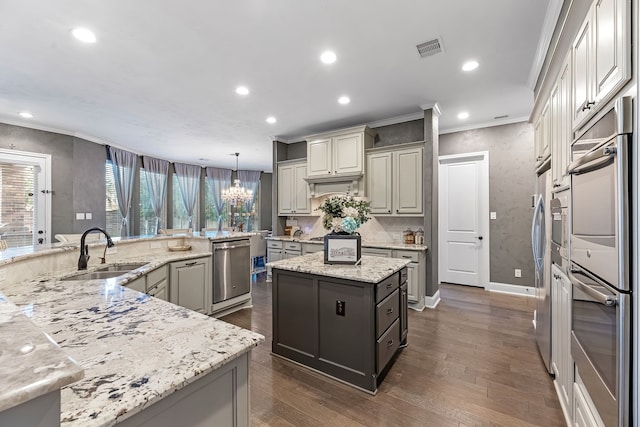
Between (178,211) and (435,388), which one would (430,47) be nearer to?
(435,388)

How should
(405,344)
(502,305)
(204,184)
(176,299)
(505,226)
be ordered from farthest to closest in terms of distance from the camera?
(204,184)
(505,226)
(502,305)
(176,299)
(405,344)

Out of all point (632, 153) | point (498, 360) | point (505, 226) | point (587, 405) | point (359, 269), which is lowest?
point (498, 360)

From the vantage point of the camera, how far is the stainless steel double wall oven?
3.27 ft

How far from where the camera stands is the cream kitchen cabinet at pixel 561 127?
1.76m

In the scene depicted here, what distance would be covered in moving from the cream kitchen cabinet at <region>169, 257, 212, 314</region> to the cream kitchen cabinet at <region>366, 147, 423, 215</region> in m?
2.67

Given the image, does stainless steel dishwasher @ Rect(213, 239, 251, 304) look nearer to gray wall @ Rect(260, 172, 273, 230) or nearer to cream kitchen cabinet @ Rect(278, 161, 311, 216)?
cream kitchen cabinet @ Rect(278, 161, 311, 216)

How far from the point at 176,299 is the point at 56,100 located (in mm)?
3147

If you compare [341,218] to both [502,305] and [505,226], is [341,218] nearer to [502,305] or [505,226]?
[502,305]

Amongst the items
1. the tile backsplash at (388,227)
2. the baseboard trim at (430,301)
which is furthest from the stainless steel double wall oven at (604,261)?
the tile backsplash at (388,227)

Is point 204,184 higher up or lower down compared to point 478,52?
lower down

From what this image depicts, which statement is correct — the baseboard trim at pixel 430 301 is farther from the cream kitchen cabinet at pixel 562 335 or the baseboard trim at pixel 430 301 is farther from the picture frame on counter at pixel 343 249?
the picture frame on counter at pixel 343 249

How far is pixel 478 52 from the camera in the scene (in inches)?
105

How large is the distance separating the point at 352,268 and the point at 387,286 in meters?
0.32

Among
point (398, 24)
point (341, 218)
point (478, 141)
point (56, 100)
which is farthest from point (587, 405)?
point (56, 100)
